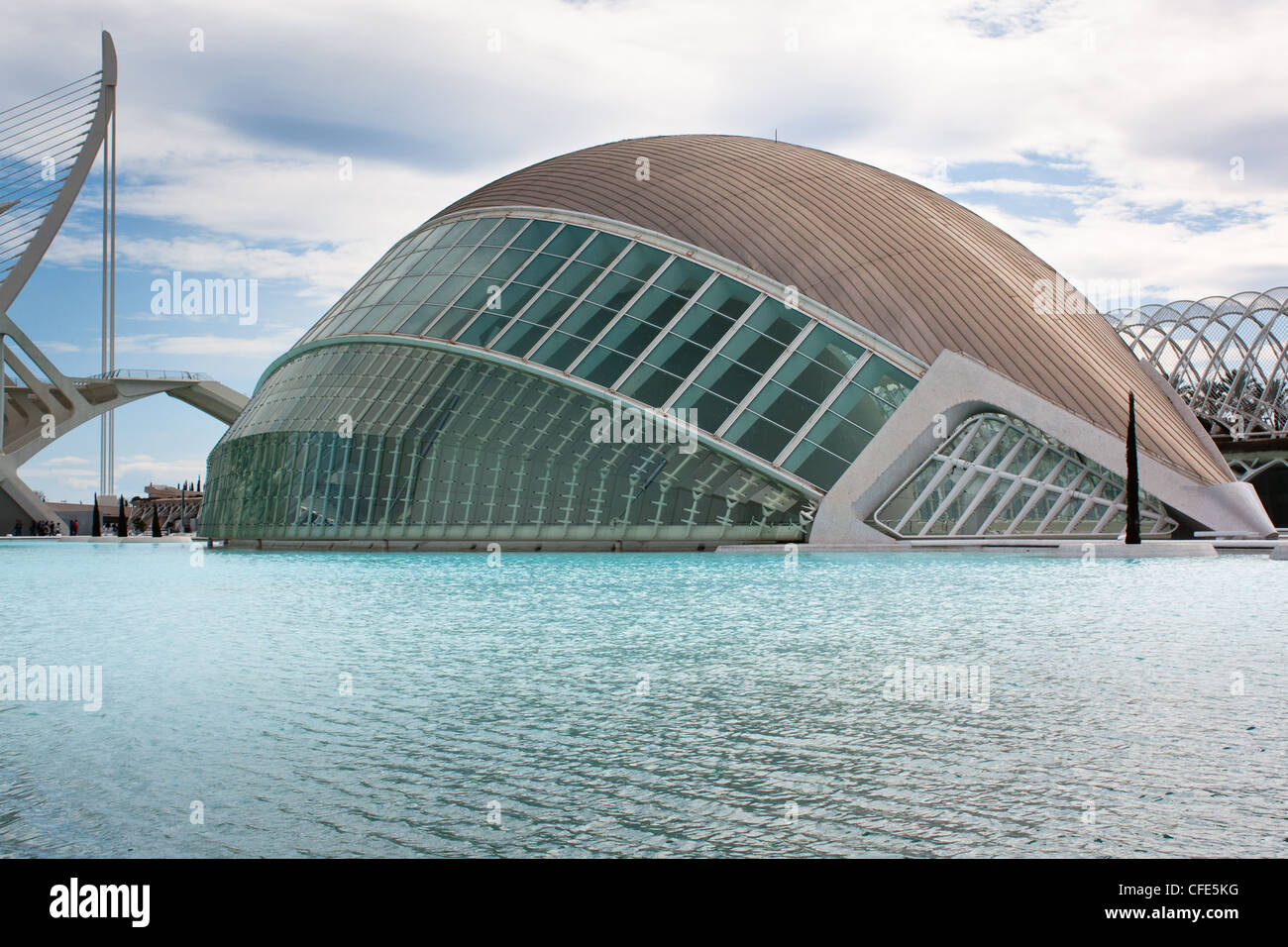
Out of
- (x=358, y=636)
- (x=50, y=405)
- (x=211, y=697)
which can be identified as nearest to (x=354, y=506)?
(x=358, y=636)

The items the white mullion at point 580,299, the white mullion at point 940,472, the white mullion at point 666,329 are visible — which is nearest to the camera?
the white mullion at point 940,472

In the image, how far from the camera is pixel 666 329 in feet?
99.6

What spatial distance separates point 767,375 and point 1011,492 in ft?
22.1

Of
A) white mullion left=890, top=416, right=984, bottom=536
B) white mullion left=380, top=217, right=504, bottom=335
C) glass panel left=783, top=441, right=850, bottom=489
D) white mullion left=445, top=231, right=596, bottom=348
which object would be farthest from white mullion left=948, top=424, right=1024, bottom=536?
white mullion left=380, top=217, right=504, bottom=335

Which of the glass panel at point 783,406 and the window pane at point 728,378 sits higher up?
the window pane at point 728,378

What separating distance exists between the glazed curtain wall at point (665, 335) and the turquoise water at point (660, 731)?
534 inches

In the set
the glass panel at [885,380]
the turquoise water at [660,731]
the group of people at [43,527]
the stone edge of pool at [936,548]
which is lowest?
the turquoise water at [660,731]

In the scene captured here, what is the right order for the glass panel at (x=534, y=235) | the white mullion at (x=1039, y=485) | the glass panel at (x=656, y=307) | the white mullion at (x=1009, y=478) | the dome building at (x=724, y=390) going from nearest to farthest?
1. the white mullion at (x=1039, y=485)
2. the white mullion at (x=1009, y=478)
3. the dome building at (x=724, y=390)
4. the glass panel at (x=656, y=307)
5. the glass panel at (x=534, y=235)

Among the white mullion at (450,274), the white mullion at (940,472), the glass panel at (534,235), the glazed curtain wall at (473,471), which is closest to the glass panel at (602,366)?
the glazed curtain wall at (473,471)

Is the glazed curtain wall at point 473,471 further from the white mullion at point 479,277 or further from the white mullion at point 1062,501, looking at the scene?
the white mullion at point 1062,501

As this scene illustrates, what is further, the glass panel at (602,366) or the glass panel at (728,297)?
the glass panel at (728,297)

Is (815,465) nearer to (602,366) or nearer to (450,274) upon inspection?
(602,366)

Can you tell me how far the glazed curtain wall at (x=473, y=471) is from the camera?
29016 mm
